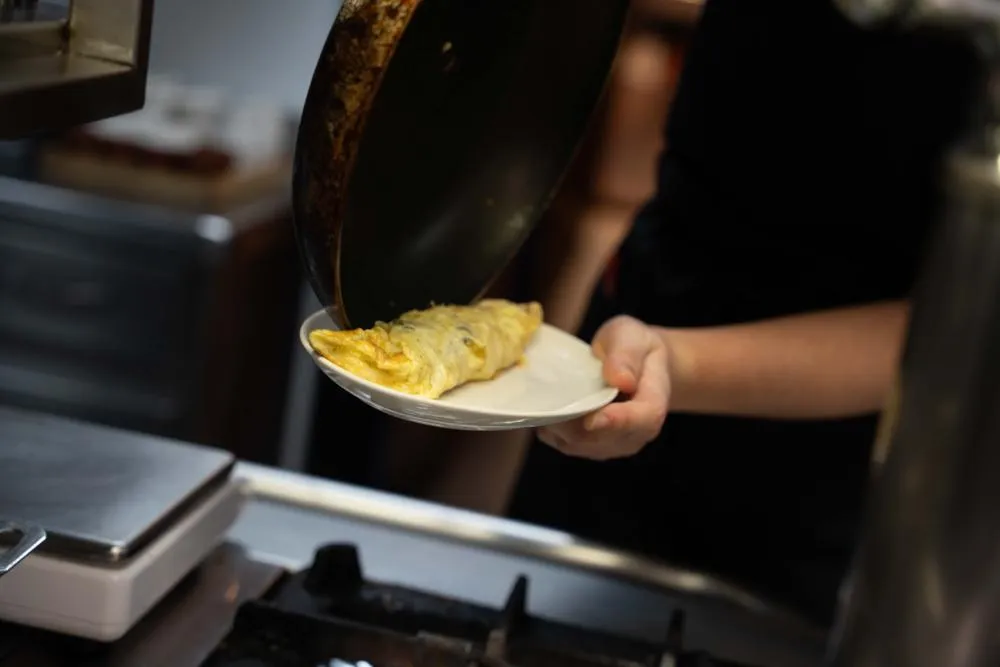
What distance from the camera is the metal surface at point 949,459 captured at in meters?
0.34

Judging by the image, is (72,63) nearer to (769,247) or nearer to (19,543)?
(19,543)

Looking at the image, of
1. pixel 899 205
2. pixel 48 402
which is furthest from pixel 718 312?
pixel 48 402

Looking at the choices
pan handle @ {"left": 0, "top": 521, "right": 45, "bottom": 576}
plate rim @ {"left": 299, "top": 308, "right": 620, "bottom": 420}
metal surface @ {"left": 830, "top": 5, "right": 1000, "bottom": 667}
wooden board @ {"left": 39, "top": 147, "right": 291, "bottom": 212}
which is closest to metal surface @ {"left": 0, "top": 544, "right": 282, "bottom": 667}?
pan handle @ {"left": 0, "top": 521, "right": 45, "bottom": 576}

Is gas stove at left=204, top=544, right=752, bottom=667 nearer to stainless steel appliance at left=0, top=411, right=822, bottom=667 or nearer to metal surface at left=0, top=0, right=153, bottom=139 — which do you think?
stainless steel appliance at left=0, top=411, right=822, bottom=667

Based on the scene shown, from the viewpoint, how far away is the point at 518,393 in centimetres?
73

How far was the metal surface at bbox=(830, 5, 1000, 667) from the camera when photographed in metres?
0.34

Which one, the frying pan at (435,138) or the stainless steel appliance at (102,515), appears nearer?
the frying pan at (435,138)

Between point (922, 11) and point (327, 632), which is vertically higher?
point (922, 11)

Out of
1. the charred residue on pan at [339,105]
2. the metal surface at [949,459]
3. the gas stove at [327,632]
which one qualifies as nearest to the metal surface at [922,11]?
the metal surface at [949,459]

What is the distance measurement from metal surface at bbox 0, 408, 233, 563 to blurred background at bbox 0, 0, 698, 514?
0.79 metres

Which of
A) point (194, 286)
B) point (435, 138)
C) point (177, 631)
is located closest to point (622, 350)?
point (435, 138)

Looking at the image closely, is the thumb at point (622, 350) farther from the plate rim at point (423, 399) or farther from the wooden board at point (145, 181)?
the wooden board at point (145, 181)

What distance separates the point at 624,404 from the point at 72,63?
373 millimetres

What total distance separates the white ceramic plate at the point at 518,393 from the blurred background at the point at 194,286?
2.71 feet
